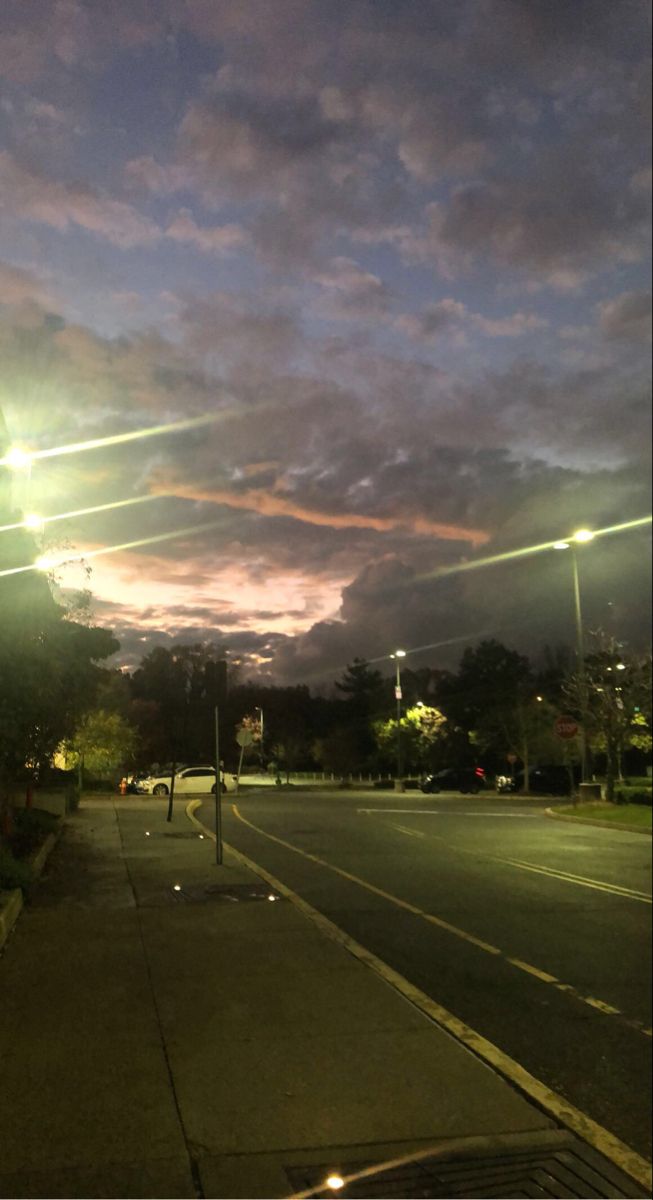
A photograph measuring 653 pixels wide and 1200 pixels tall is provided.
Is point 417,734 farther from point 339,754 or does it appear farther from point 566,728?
point 566,728

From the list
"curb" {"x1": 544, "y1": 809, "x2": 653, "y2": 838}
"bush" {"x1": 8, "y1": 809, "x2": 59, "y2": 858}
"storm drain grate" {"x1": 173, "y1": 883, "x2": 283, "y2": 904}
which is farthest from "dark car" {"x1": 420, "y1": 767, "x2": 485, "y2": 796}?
"storm drain grate" {"x1": 173, "y1": 883, "x2": 283, "y2": 904}

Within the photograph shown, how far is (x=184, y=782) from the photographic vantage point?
3822 cm

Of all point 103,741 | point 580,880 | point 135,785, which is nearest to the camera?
point 580,880

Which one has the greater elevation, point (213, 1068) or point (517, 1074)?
point (213, 1068)

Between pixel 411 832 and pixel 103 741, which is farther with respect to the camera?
pixel 103 741

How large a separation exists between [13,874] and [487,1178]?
24.2 feet

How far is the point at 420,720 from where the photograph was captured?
227 ft

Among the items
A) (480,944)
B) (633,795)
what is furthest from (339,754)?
(480,944)

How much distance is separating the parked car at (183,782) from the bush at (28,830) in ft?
59.7

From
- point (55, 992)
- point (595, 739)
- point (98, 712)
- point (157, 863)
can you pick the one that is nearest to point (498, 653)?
point (595, 739)

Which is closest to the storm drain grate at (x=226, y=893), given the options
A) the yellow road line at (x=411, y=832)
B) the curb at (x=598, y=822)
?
the yellow road line at (x=411, y=832)

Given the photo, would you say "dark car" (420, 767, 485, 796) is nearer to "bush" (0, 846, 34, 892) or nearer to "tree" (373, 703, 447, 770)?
"tree" (373, 703, 447, 770)

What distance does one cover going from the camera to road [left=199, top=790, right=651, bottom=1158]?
6.84 meters

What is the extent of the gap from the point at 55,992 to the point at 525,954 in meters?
4.88
